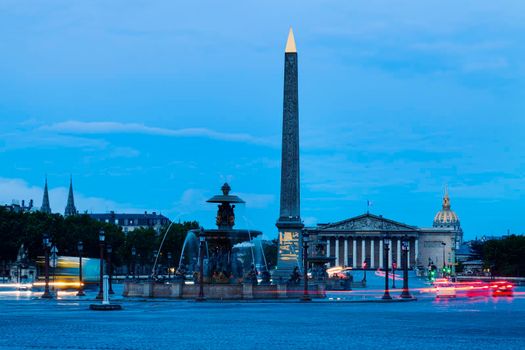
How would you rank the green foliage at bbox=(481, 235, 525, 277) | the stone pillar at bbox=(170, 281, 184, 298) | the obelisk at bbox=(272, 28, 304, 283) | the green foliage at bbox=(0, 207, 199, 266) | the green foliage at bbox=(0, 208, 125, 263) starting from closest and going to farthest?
the stone pillar at bbox=(170, 281, 184, 298) < the obelisk at bbox=(272, 28, 304, 283) < the green foliage at bbox=(0, 208, 125, 263) < the green foliage at bbox=(0, 207, 199, 266) < the green foliage at bbox=(481, 235, 525, 277)

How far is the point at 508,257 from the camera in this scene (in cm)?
15288

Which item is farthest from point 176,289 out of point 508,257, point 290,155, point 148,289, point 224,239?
point 508,257

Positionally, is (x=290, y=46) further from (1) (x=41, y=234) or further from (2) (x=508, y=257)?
(2) (x=508, y=257)

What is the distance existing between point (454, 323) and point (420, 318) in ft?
10.1

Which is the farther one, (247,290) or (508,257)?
(508,257)

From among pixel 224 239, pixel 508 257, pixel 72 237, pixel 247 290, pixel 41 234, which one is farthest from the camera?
pixel 508 257

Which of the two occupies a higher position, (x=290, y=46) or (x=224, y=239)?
(x=290, y=46)

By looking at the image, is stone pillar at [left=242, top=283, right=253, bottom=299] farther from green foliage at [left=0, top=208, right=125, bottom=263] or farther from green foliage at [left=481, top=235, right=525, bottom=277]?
green foliage at [left=481, top=235, right=525, bottom=277]

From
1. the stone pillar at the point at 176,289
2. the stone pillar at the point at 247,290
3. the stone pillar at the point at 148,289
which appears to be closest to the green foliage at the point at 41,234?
the stone pillar at the point at 148,289

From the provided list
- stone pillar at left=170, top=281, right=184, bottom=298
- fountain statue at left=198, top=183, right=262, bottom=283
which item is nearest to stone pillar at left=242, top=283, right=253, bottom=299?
fountain statue at left=198, top=183, right=262, bottom=283

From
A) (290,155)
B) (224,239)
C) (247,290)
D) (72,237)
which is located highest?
(290,155)

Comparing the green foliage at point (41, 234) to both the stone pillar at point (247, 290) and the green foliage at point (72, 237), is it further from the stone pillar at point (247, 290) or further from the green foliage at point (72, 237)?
the stone pillar at point (247, 290)

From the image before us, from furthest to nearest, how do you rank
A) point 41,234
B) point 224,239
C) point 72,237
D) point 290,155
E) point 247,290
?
1. point 72,237
2. point 41,234
3. point 290,155
4. point 224,239
5. point 247,290

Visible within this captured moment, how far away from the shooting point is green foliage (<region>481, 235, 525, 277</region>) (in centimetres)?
14700
